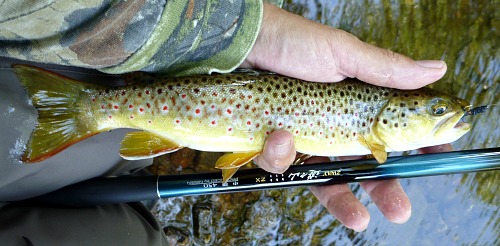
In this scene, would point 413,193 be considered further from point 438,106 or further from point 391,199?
point 438,106

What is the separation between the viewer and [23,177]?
1.55 m

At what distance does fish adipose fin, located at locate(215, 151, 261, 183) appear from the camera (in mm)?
1627

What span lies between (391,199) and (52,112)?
136cm

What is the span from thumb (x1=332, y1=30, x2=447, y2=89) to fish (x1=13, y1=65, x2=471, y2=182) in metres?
0.10

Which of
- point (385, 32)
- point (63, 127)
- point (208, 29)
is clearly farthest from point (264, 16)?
point (385, 32)

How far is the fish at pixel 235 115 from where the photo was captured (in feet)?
4.95

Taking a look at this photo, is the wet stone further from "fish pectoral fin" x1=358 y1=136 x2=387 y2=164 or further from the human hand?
"fish pectoral fin" x1=358 y1=136 x2=387 y2=164

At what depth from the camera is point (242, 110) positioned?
63.4 inches

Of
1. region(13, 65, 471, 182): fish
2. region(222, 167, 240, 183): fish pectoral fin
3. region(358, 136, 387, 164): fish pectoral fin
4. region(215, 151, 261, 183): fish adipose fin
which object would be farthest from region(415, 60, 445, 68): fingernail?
region(222, 167, 240, 183): fish pectoral fin

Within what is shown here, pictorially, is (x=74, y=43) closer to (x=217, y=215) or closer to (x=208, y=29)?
(x=208, y=29)

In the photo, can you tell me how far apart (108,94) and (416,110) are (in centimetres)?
116

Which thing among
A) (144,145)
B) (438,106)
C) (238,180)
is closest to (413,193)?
(438,106)

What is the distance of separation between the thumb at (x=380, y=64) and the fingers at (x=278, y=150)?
35 centimetres

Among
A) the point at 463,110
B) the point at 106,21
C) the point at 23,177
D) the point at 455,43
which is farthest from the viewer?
the point at 455,43
